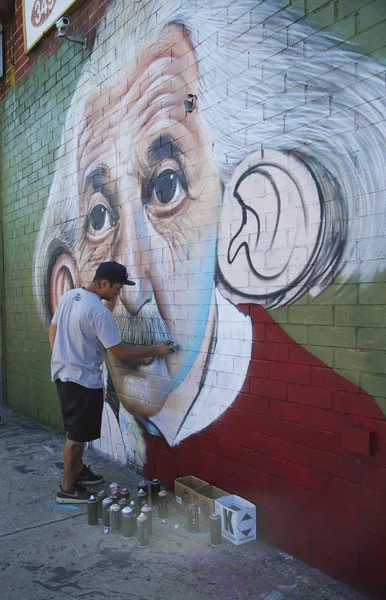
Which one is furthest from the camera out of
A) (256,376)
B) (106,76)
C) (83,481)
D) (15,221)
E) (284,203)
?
(15,221)

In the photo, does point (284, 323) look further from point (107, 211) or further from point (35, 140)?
point (35, 140)

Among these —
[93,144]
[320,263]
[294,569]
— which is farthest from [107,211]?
[294,569]

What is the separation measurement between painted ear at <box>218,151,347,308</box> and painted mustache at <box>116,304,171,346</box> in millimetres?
965

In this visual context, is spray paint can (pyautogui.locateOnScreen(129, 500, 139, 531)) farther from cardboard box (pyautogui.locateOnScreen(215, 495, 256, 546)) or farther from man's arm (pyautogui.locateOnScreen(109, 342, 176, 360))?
man's arm (pyautogui.locateOnScreen(109, 342, 176, 360))

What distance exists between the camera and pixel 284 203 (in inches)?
130

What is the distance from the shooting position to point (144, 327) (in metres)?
4.81

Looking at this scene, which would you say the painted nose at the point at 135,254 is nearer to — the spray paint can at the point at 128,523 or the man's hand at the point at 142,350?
the man's hand at the point at 142,350

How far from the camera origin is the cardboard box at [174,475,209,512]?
389 centimetres

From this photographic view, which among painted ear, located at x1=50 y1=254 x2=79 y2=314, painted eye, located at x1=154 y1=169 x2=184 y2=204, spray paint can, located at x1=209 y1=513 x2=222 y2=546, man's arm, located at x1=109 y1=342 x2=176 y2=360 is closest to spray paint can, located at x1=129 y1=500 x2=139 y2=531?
spray paint can, located at x1=209 y1=513 x2=222 y2=546

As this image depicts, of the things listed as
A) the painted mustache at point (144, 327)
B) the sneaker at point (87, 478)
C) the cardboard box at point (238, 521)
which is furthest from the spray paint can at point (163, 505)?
the painted mustache at point (144, 327)

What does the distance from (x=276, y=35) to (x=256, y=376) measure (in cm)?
218

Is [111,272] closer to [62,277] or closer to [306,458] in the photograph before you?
[306,458]

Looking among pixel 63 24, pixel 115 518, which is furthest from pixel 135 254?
pixel 63 24

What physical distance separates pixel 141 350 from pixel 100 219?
181 centimetres
